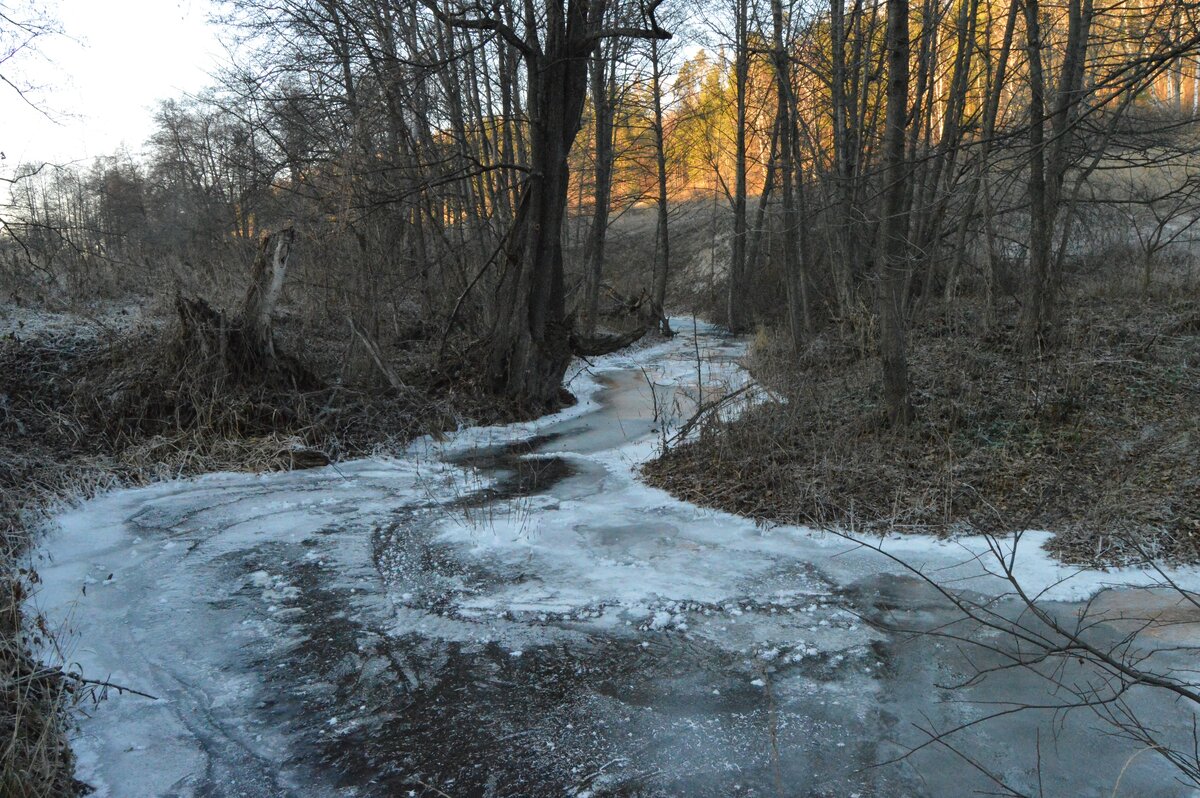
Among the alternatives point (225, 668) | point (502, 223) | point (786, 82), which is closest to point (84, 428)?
point (225, 668)

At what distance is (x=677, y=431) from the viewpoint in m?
9.73

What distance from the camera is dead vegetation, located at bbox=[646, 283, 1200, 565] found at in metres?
5.95

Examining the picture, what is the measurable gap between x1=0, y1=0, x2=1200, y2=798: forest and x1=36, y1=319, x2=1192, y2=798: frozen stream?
3cm

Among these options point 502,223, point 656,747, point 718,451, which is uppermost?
point 502,223

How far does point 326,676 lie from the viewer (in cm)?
423

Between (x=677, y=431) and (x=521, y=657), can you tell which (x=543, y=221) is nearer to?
(x=677, y=431)

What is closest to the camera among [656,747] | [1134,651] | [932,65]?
[656,747]

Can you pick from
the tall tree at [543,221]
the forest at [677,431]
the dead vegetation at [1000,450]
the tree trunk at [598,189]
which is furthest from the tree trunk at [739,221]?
the dead vegetation at [1000,450]

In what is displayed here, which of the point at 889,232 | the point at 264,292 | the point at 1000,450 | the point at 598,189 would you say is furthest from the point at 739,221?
the point at 1000,450

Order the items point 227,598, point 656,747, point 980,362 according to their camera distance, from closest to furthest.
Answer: point 656,747, point 227,598, point 980,362

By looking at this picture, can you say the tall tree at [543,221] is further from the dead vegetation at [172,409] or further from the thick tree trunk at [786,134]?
the thick tree trunk at [786,134]

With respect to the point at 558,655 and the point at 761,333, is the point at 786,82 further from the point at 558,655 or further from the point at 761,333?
the point at 558,655

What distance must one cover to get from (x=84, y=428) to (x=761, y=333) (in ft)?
39.5

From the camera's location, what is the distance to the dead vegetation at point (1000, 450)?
595 centimetres
